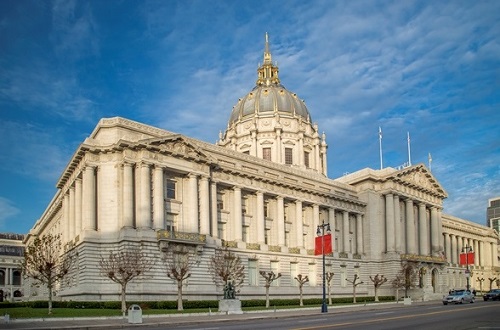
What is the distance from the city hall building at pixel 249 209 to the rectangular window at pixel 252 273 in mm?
138

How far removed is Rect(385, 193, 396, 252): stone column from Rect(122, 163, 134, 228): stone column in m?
49.4

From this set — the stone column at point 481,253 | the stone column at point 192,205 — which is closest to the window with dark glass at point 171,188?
the stone column at point 192,205

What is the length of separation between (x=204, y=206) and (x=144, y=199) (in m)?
8.86

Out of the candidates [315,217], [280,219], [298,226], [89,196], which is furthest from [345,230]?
[89,196]

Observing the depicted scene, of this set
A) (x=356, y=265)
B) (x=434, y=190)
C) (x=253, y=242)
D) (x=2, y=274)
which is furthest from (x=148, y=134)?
(x=2, y=274)

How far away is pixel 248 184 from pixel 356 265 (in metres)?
27.5

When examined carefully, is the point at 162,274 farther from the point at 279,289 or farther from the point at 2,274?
the point at 2,274

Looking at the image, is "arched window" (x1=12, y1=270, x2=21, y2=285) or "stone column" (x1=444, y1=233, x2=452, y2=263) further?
"arched window" (x1=12, y1=270, x2=21, y2=285)

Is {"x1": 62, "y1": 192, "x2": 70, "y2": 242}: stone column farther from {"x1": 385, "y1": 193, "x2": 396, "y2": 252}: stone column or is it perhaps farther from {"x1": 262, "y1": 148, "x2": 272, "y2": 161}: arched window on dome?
{"x1": 385, "y1": 193, "x2": 396, "y2": 252}: stone column

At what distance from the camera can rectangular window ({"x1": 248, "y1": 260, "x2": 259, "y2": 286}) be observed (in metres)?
75.6

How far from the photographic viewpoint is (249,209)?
79.2 meters

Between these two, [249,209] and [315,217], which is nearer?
[249,209]

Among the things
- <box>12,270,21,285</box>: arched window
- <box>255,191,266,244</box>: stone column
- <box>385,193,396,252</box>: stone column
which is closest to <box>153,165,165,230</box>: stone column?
<box>255,191,266,244</box>: stone column

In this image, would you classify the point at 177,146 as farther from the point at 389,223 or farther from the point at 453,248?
the point at 453,248
